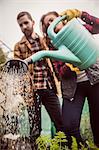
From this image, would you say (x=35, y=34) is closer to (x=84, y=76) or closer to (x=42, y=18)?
(x=42, y=18)

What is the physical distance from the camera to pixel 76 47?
2947mm

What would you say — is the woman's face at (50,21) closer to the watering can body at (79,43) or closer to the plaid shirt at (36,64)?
the watering can body at (79,43)

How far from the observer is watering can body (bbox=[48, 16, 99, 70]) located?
2947mm

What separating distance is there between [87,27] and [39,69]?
25.6 inches

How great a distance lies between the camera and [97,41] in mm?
2971

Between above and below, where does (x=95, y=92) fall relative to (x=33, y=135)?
above

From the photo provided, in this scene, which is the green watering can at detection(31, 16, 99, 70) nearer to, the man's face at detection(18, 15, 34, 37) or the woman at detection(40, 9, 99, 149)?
the woman at detection(40, 9, 99, 149)

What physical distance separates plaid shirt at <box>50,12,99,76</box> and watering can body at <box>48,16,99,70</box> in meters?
0.06

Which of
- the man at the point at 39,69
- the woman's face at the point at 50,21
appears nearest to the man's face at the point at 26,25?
the man at the point at 39,69

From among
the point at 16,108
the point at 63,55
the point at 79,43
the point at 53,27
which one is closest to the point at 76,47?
the point at 79,43

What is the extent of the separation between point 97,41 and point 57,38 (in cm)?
40

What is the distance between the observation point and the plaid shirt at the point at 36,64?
3016mm

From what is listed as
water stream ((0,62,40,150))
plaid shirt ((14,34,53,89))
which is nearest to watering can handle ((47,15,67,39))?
plaid shirt ((14,34,53,89))

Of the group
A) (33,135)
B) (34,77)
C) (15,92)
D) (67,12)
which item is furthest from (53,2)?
(33,135)
